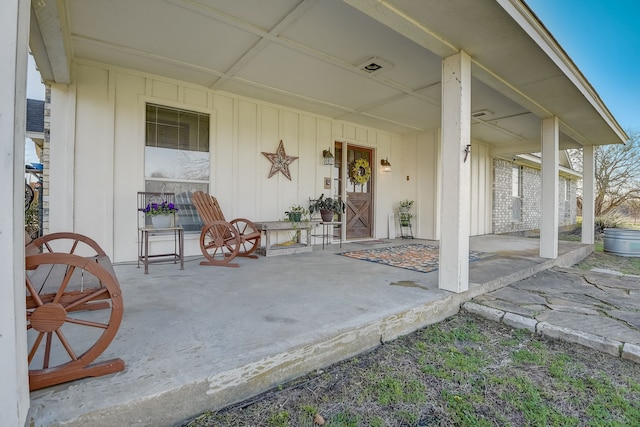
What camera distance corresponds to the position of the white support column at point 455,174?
2.78 metres

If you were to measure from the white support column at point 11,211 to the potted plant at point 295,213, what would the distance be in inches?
158

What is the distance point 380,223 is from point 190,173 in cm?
425

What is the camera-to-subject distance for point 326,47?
3.40 meters

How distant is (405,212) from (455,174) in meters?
4.61

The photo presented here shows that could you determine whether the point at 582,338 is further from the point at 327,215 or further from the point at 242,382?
the point at 327,215

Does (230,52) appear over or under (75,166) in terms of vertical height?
over

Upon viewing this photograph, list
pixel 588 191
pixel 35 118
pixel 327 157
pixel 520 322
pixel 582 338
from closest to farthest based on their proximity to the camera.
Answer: pixel 582 338 < pixel 520 322 < pixel 35 118 < pixel 327 157 < pixel 588 191

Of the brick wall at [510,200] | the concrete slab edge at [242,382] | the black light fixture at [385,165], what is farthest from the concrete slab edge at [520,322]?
the brick wall at [510,200]

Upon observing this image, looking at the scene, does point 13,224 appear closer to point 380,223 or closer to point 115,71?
point 115,71

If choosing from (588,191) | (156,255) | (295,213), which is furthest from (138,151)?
(588,191)

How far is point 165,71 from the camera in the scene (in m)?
4.02

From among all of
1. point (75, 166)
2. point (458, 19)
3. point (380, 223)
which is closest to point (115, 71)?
point (75, 166)

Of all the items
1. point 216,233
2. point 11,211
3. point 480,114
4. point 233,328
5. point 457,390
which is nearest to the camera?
point 11,211

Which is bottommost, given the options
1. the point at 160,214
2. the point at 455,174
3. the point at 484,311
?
the point at 484,311
